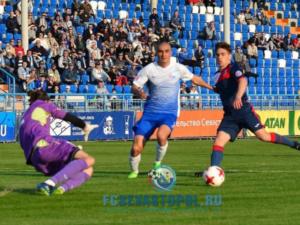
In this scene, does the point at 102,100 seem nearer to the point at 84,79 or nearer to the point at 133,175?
the point at 84,79

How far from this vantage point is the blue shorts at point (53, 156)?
43.7 feet

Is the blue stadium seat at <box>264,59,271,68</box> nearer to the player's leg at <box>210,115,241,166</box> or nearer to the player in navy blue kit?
the player in navy blue kit

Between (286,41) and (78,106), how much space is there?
17.4m

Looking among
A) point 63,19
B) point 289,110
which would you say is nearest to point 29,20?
point 63,19

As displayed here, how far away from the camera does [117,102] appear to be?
35.7 metres

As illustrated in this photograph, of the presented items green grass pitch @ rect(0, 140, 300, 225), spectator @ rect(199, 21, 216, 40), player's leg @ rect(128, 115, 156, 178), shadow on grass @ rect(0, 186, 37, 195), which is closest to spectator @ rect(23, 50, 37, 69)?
green grass pitch @ rect(0, 140, 300, 225)

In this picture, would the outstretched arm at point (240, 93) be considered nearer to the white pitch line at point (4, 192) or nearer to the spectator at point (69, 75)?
the white pitch line at point (4, 192)

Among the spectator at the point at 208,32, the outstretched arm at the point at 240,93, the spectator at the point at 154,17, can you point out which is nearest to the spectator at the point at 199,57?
the spectator at the point at 154,17

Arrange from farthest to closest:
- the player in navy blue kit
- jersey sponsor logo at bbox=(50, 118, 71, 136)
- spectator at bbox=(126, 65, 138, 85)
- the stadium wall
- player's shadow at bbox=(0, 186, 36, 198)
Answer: spectator at bbox=(126, 65, 138, 85) → the stadium wall → jersey sponsor logo at bbox=(50, 118, 71, 136) → the player in navy blue kit → player's shadow at bbox=(0, 186, 36, 198)

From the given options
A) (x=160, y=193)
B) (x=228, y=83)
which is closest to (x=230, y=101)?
(x=228, y=83)

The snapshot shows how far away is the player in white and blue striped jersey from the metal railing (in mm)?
16616

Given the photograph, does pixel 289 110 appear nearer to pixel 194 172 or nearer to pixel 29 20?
pixel 29 20

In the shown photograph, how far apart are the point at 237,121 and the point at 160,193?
3250 mm

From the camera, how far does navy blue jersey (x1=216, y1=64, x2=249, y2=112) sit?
1652 centimetres
